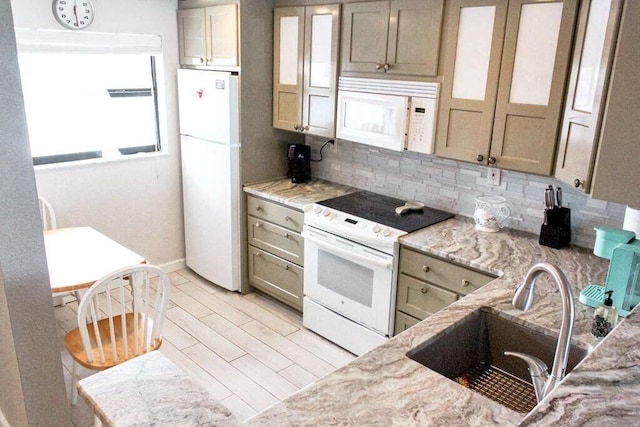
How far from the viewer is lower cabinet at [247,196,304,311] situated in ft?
11.7

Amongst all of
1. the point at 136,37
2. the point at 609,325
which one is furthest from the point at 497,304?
the point at 136,37

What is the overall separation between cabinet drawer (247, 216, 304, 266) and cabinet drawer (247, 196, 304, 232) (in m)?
0.04

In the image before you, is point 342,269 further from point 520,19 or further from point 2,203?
point 2,203

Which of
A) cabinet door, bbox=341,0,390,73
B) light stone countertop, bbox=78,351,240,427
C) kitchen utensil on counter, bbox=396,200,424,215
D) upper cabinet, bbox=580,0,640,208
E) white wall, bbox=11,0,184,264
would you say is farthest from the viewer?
white wall, bbox=11,0,184,264

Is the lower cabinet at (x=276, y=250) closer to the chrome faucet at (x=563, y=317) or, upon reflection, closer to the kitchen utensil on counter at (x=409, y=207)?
the kitchen utensil on counter at (x=409, y=207)

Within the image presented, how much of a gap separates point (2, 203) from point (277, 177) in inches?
93.4

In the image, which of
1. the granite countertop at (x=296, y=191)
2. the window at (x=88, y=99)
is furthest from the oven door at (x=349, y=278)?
the window at (x=88, y=99)

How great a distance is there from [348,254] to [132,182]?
1984mm

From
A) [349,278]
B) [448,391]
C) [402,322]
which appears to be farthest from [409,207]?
[448,391]

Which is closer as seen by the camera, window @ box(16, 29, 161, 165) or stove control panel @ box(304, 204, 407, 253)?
stove control panel @ box(304, 204, 407, 253)

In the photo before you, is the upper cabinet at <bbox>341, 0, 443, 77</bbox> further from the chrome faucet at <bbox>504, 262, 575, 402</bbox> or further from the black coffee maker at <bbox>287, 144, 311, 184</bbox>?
the chrome faucet at <bbox>504, 262, 575, 402</bbox>

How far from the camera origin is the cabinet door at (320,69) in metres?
3.25

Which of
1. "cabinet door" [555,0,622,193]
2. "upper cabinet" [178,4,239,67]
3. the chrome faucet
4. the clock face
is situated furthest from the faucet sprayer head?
the clock face

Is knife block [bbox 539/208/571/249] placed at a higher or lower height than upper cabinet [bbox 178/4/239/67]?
lower
